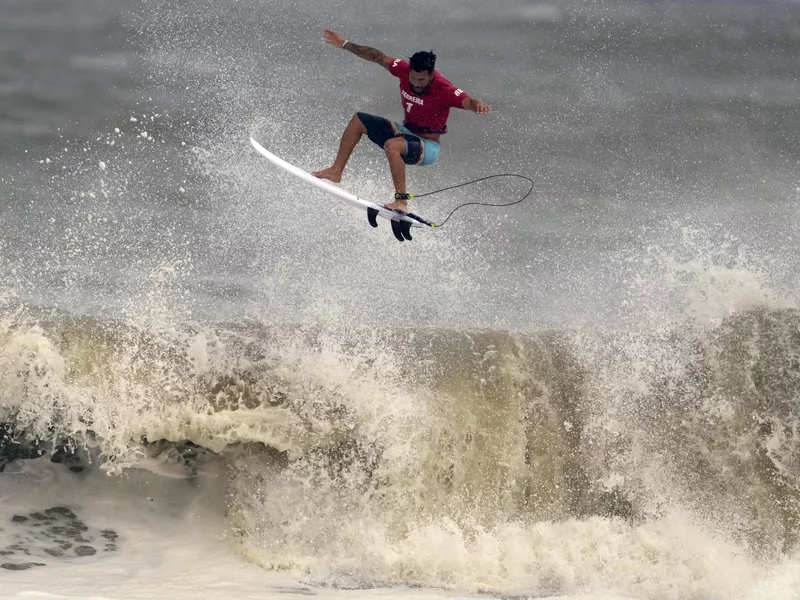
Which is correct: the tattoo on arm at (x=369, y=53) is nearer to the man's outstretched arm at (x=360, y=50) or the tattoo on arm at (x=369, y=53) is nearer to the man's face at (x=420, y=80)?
the man's outstretched arm at (x=360, y=50)

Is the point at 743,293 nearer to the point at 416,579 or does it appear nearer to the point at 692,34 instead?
the point at 692,34

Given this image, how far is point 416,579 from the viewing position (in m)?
6.99

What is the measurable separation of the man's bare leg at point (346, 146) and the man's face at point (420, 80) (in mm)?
545

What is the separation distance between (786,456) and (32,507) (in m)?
6.14

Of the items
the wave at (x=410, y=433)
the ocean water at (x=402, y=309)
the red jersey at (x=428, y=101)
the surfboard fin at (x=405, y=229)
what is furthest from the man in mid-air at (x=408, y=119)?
the wave at (x=410, y=433)

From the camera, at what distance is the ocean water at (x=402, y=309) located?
7.18m

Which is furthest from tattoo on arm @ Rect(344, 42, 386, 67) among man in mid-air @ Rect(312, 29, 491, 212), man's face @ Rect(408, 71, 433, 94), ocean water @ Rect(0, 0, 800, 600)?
ocean water @ Rect(0, 0, 800, 600)

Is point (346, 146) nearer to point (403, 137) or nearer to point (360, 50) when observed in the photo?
point (403, 137)

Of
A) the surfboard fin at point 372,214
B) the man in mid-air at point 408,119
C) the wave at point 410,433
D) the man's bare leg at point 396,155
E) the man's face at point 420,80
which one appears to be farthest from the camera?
the wave at point 410,433

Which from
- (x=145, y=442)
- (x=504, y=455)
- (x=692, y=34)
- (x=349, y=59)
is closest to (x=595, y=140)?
(x=692, y=34)

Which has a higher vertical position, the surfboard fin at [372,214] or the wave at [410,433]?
the surfboard fin at [372,214]

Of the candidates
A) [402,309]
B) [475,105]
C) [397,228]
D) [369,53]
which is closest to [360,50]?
[369,53]

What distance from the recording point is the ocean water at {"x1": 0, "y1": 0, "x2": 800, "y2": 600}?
7180 mm

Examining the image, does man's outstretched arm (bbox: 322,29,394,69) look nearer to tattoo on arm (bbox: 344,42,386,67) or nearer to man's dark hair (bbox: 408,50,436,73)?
tattoo on arm (bbox: 344,42,386,67)
